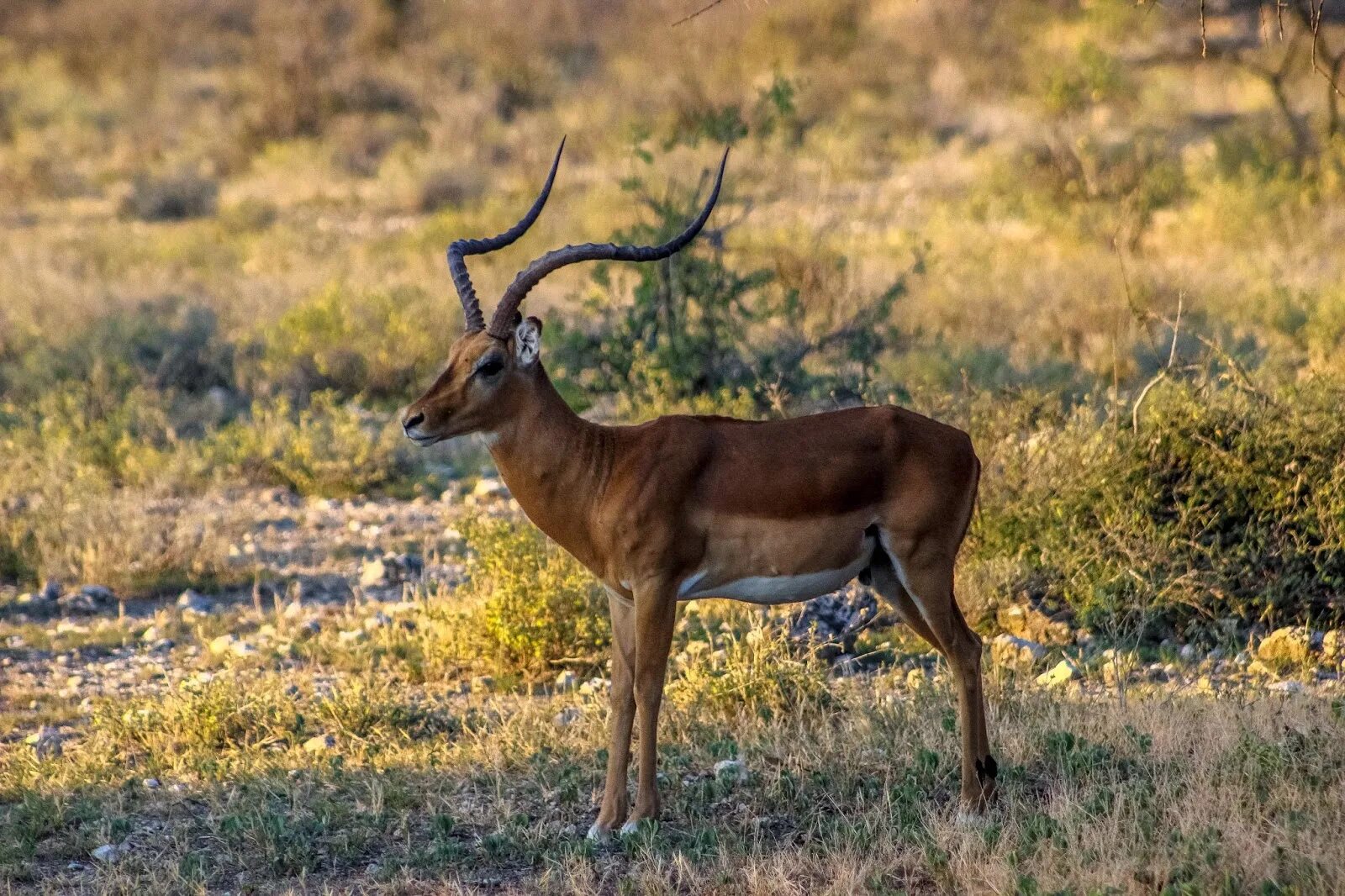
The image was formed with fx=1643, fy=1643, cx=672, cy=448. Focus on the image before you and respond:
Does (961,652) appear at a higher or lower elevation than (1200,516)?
higher

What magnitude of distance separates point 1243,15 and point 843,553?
2873 centimetres

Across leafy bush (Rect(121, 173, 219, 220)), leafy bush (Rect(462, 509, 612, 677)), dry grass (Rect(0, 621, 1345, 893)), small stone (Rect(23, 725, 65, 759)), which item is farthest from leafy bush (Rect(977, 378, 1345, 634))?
leafy bush (Rect(121, 173, 219, 220))

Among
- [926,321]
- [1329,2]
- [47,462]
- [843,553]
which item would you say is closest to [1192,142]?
[1329,2]

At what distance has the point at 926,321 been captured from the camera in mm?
16125

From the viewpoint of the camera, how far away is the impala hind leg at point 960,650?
19.2ft

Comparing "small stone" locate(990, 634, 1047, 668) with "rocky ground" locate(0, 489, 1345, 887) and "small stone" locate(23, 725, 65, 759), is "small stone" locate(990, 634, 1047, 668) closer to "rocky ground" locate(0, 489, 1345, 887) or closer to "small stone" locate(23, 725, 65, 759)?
"rocky ground" locate(0, 489, 1345, 887)

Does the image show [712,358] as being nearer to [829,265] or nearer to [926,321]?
[829,265]

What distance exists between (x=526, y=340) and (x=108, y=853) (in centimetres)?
237

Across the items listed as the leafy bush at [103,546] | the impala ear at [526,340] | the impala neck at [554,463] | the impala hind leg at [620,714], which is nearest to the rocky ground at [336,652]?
the leafy bush at [103,546]

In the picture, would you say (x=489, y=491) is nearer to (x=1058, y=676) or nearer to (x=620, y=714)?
(x=1058, y=676)

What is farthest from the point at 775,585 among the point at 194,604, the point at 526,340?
the point at 194,604

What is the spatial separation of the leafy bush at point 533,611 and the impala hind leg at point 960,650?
9.05 feet

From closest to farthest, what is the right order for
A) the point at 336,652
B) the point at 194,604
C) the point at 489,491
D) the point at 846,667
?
the point at 846,667
the point at 336,652
the point at 194,604
the point at 489,491

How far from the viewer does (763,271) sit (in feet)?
39.8
